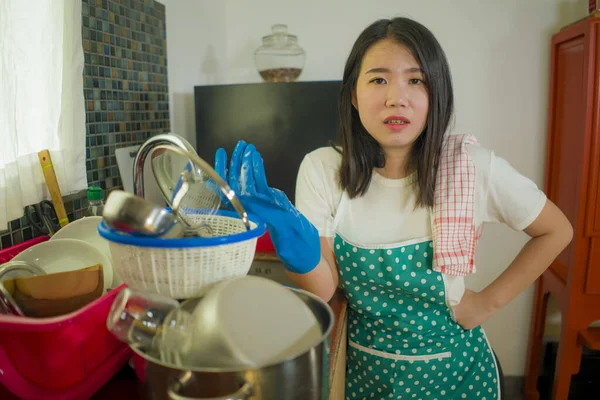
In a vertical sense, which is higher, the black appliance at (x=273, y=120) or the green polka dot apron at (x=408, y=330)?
the black appliance at (x=273, y=120)

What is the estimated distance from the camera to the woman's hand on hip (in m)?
1.12

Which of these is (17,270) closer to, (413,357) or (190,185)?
(190,185)

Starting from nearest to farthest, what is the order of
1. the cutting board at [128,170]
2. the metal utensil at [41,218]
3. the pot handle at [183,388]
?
the pot handle at [183,388], the metal utensil at [41,218], the cutting board at [128,170]

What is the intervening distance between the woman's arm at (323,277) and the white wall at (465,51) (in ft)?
3.03

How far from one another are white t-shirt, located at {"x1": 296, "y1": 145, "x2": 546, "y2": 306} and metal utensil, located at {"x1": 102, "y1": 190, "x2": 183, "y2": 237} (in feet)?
2.03

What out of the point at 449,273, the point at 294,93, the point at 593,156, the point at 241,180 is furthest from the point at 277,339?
the point at 593,156

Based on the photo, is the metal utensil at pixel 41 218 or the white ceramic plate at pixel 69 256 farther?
the metal utensil at pixel 41 218

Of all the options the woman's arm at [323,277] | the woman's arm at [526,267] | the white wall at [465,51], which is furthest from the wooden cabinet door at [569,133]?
the woman's arm at [323,277]

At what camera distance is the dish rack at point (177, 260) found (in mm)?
532

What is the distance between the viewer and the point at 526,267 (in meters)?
1.16

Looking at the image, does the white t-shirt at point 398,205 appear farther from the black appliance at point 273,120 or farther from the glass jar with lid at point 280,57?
the glass jar with lid at point 280,57

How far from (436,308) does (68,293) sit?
2.64ft

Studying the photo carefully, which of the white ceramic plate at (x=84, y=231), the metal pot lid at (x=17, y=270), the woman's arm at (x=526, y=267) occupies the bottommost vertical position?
the woman's arm at (x=526, y=267)

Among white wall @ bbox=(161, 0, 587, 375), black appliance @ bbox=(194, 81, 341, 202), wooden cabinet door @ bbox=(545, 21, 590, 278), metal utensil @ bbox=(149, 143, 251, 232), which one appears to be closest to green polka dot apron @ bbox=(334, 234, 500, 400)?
metal utensil @ bbox=(149, 143, 251, 232)
